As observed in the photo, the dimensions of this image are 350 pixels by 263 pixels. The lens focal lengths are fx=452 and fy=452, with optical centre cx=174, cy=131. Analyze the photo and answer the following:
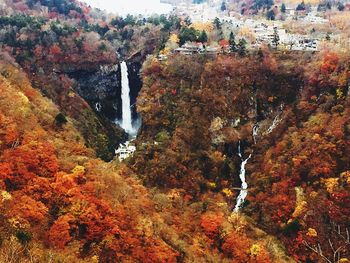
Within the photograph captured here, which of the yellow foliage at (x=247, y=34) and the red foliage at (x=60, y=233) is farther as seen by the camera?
the yellow foliage at (x=247, y=34)

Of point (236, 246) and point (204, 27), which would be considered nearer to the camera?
point (236, 246)

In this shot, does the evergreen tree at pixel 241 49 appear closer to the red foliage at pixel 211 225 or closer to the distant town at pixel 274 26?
the distant town at pixel 274 26

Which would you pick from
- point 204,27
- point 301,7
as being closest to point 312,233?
point 204,27

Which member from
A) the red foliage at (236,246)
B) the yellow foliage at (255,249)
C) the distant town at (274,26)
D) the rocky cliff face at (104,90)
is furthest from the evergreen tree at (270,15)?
the yellow foliage at (255,249)

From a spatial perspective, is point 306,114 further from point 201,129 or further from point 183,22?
point 183,22

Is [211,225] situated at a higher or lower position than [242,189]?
higher

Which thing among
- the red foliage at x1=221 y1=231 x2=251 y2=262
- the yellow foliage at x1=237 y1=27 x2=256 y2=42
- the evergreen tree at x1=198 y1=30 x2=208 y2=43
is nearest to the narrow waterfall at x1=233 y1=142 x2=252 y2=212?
the red foliage at x1=221 y1=231 x2=251 y2=262

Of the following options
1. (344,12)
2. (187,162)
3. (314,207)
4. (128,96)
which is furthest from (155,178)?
(344,12)

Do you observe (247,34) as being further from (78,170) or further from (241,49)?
(78,170)
